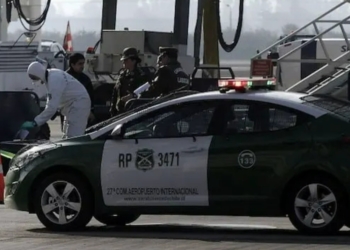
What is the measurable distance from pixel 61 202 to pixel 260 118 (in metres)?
2.19

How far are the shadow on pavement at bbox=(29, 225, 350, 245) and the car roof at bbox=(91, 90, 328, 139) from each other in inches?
40.1

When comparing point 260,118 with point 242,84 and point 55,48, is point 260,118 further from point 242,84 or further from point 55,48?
point 55,48

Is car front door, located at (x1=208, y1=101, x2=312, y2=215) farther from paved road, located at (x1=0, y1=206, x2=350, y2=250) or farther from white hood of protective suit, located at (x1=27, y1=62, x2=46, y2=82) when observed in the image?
white hood of protective suit, located at (x1=27, y1=62, x2=46, y2=82)

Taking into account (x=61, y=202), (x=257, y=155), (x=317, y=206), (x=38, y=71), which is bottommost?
(x=61, y=202)

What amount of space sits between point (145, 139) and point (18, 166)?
1422 mm

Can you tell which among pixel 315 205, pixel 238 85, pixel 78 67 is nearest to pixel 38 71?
pixel 78 67

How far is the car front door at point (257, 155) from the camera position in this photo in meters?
12.4

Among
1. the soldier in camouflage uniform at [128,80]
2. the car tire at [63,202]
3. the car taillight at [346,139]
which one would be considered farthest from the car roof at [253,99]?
the soldier in camouflage uniform at [128,80]

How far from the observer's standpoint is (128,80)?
18.7 meters

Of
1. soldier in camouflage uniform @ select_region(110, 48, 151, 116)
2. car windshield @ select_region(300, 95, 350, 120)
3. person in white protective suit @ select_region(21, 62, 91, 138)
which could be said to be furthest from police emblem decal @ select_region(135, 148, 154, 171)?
soldier in camouflage uniform @ select_region(110, 48, 151, 116)

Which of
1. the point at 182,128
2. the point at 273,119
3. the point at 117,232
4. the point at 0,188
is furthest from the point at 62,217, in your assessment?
the point at 0,188

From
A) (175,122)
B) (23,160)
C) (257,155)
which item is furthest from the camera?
(23,160)

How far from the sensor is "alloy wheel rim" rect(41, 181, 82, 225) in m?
13.0

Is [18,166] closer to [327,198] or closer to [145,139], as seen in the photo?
[145,139]
